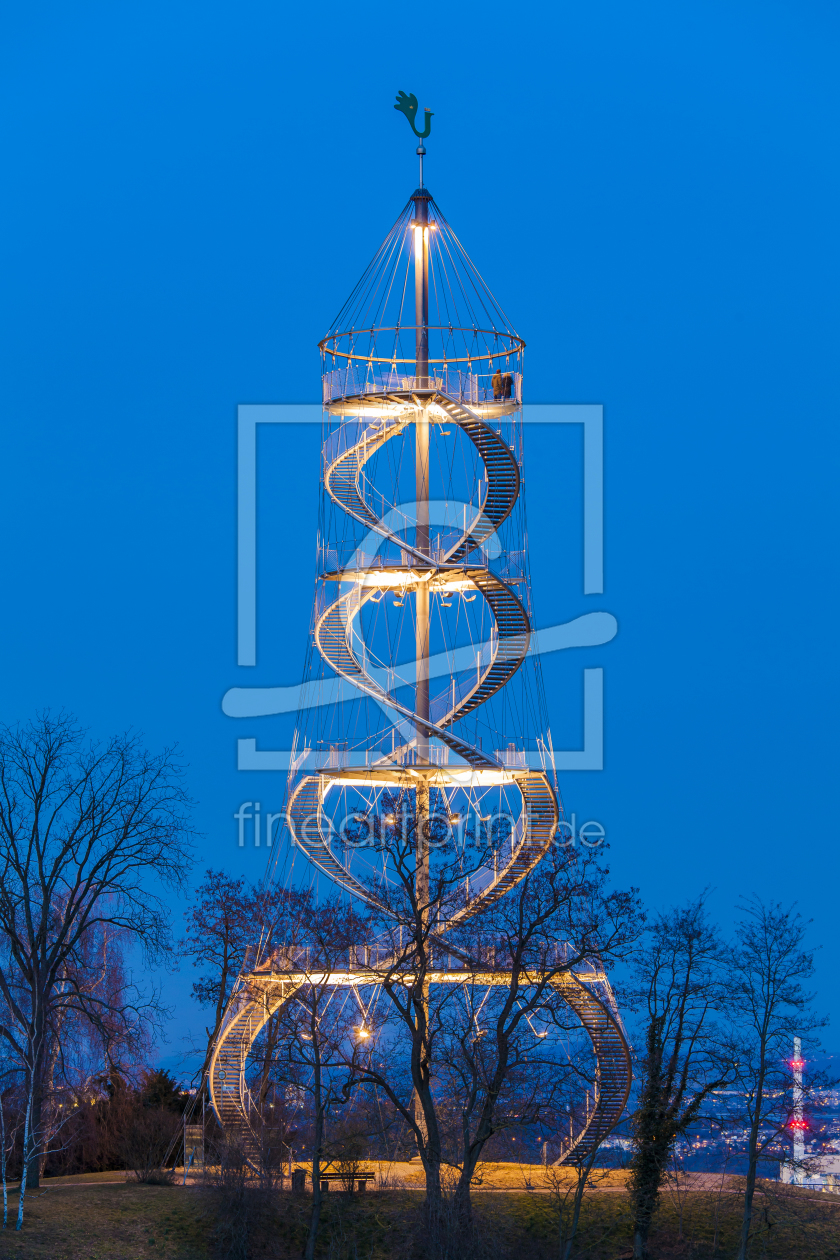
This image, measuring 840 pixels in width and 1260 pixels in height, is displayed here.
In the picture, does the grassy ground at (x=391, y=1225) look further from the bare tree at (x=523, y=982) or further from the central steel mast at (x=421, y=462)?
the central steel mast at (x=421, y=462)

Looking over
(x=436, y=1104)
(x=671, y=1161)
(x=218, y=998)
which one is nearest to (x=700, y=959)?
(x=671, y=1161)

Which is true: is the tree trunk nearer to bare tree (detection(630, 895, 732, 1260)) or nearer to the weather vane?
bare tree (detection(630, 895, 732, 1260))

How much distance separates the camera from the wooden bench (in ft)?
97.4

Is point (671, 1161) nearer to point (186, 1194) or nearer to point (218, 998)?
point (186, 1194)

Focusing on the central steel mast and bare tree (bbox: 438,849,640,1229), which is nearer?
bare tree (bbox: 438,849,640,1229)

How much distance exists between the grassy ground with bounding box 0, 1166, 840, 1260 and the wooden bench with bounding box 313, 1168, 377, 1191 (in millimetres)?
236

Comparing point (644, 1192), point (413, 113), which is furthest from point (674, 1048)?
point (413, 113)

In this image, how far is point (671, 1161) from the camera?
98.0 feet

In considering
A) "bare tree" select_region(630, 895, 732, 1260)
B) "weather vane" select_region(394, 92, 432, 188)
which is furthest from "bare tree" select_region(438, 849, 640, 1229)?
"weather vane" select_region(394, 92, 432, 188)

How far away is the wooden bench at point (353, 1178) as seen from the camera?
97.4ft

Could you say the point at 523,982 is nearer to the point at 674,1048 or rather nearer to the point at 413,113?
the point at 674,1048

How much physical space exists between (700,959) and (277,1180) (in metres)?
8.97

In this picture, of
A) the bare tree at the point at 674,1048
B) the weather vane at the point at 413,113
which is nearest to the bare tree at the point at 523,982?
the bare tree at the point at 674,1048

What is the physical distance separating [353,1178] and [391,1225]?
129cm
